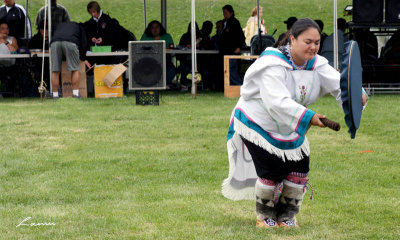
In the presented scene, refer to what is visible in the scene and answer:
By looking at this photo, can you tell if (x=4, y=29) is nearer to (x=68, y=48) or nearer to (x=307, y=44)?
(x=68, y=48)

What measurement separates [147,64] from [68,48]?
1.61m

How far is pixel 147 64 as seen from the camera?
13547 millimetres

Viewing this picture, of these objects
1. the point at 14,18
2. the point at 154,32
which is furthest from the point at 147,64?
the point at 14,18

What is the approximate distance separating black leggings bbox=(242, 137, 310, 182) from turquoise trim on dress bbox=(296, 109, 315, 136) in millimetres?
406

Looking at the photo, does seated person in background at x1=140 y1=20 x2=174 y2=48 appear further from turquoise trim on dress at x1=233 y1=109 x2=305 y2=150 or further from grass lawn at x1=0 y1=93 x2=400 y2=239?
turquoise trim on dress at x1=233 y1=109 x2=305 y2=150

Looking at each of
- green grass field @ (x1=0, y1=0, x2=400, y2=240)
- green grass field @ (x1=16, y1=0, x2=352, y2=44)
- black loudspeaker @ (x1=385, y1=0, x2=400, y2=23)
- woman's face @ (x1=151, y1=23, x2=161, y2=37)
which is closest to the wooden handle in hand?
green grass field @ (x1=0, y1=0, x2=400, y2=240)

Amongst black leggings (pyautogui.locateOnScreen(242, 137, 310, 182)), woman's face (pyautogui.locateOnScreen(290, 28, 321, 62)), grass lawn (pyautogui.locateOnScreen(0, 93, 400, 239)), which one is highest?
woman's face (pyautogui.locateOnScreen(290, 28, 321, 62))

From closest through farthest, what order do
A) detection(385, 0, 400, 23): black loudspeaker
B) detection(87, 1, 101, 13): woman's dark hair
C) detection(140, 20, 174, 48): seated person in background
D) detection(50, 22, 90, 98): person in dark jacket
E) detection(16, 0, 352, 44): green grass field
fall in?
detection(50, 22, 90, 98): person in dark jacket, detection(385, 0, 400, 23): black loudspeaker, detection(87, 1, 101, 13): woman's dark hair, detection(140, 20, 174, 48): seated person in background, detection(16, 0, 352, 44): green grass field

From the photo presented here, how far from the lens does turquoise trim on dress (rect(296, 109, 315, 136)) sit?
451cm

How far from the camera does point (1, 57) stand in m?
14.6

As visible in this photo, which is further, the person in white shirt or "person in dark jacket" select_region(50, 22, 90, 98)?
"person in dark jacket" select_region(50, 22, 90, 98)

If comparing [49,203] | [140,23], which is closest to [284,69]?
[49,203]

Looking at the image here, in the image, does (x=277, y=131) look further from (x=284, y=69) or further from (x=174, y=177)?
(x=174, y=177)

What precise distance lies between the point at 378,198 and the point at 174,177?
6.21 ft
